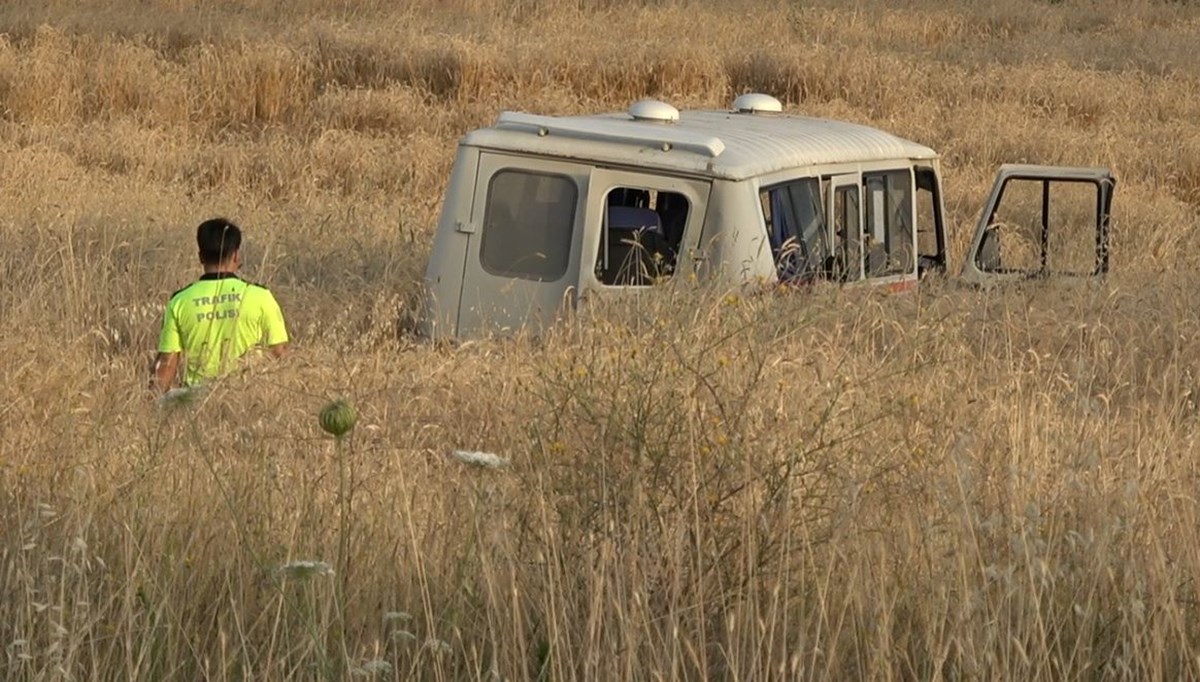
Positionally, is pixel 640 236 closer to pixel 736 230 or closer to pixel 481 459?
pixel 736 230

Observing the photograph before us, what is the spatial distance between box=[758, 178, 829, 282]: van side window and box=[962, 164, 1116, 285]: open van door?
0.81 meters

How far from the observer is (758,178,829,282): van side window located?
852cm

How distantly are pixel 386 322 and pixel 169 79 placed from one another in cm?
1143

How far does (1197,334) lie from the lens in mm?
A: 7910

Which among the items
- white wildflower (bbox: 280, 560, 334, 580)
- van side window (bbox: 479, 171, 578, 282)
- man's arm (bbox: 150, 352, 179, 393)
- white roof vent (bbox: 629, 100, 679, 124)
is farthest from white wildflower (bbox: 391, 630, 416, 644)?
white roof vent (bbox: 629, 100, 679, 124)

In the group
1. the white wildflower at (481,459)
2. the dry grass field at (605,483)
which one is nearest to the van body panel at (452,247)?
the dry grass field at (605,483)

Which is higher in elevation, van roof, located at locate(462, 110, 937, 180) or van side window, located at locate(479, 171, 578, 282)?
van roof, located at locate(462, 110, 937, 180)

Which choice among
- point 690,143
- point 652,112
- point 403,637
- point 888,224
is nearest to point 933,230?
point 888,224

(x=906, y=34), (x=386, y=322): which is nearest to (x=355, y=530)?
(x=386, y=322)

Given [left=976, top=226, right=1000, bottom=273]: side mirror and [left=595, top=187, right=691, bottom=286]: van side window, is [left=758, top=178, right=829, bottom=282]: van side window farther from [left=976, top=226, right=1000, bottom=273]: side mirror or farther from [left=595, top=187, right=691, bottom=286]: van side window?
[left=976, top=226, right=1000, bottom=273]: side mirror

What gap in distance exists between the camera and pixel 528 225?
886cm

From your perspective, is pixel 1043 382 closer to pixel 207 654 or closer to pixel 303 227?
pixel 207 654

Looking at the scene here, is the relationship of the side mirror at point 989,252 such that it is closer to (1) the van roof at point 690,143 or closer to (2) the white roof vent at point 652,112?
(1) the van roof at point 690,143

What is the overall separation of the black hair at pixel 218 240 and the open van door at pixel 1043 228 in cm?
353
